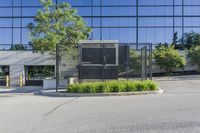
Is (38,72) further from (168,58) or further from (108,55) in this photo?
(108,55)

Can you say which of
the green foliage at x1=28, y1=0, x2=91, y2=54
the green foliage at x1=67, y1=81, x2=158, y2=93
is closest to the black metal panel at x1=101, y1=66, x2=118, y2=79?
the green foliage at x1=67, y1=81, x2=158, y2=93

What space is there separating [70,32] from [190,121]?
869 inches

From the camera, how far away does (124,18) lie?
51.3 metres

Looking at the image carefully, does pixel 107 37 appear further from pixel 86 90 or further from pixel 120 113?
pixel 120 113

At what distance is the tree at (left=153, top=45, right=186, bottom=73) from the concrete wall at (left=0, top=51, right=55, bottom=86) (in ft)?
41.8

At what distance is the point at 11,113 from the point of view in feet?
45.3

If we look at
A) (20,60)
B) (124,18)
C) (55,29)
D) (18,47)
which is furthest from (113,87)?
(18,47)

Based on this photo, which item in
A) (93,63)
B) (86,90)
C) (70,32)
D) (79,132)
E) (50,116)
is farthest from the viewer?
(70,32)

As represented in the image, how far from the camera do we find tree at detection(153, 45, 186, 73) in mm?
44062

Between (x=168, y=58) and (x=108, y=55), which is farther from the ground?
(x=168, y=58)

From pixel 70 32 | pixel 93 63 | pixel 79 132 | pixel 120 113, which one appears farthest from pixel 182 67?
pixel 79 132

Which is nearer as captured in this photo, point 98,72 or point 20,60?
point 98,72

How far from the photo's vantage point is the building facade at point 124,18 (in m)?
51.2

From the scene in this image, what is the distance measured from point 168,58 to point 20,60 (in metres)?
18.2
